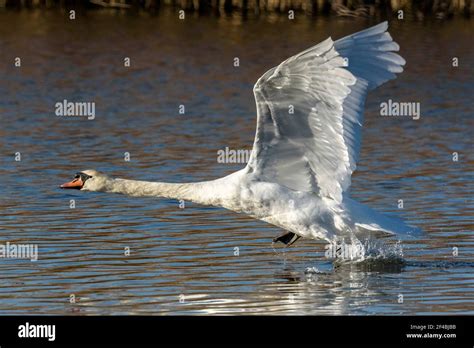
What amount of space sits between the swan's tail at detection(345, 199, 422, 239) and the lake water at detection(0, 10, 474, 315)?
1.56 feet

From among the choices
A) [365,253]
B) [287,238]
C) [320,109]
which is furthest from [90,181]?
[365,253]

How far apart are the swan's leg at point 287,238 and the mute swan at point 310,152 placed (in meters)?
0.01

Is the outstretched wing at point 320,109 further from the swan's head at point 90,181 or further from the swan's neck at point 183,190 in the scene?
the swan's head at point 90,181

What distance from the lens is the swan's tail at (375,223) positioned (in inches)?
474

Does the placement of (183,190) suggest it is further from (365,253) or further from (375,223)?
(365,253)

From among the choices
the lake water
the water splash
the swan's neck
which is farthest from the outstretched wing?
the lake water

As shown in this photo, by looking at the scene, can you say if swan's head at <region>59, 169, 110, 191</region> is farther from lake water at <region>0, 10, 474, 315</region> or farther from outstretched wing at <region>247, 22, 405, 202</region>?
outstretched wing at <region>247, 22, 405, 202</region>

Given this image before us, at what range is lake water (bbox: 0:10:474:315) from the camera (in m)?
11.7

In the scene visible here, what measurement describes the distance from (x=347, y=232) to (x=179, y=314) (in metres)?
2.39

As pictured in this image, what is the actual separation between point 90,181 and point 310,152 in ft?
7.60

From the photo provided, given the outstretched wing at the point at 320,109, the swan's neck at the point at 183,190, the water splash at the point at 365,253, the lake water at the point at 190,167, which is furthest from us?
the water splash at the point at 365,253

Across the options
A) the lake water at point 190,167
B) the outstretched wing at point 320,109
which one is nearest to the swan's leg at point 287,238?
the lake water at point 190,167

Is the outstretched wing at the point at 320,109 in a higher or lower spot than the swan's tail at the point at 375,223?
higher

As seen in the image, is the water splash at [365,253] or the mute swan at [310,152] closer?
the mute swan at [310,152]
